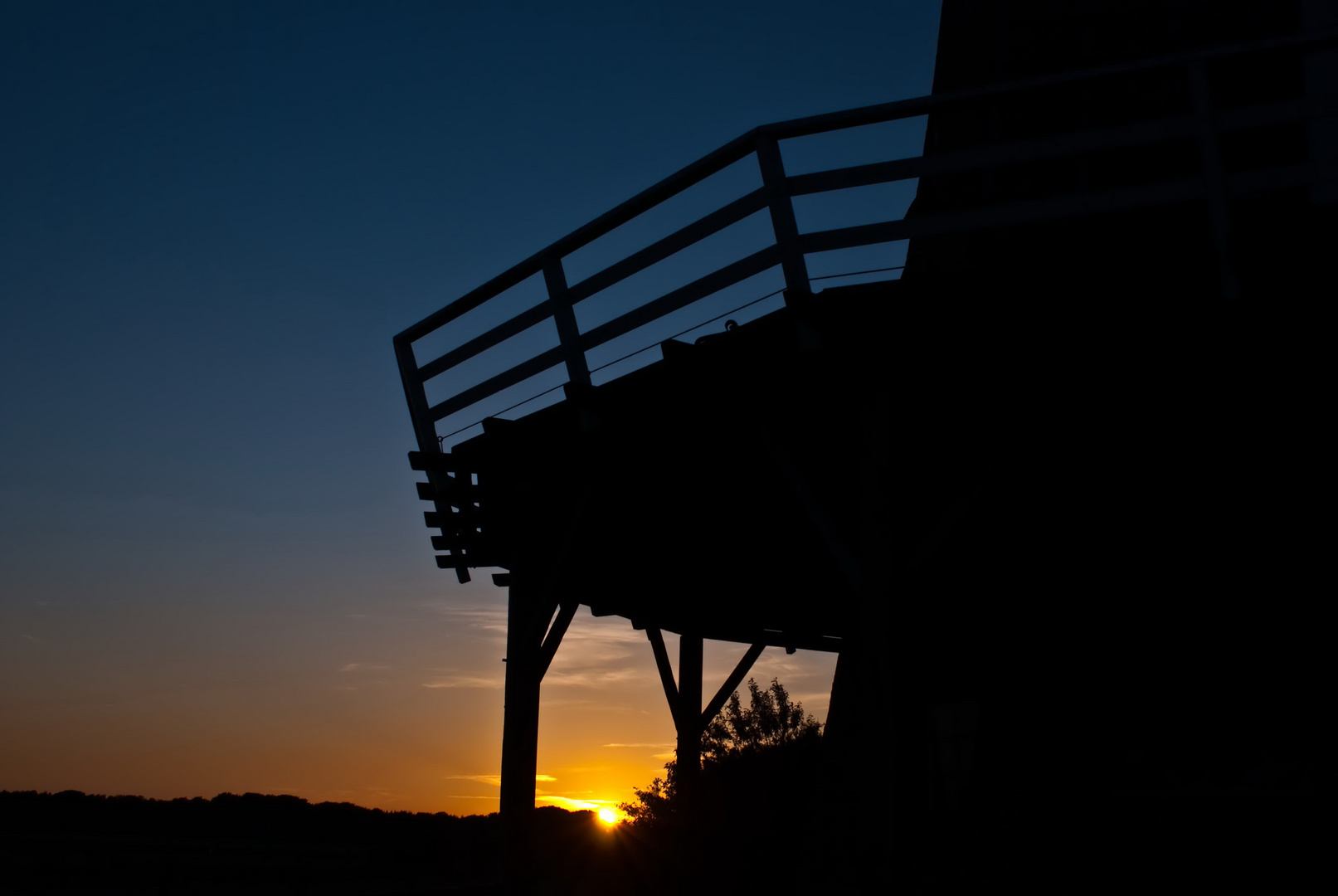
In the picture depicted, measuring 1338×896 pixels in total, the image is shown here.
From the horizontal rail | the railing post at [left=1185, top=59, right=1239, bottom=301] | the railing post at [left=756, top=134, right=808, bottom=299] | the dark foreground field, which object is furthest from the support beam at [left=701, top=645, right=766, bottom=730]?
the railing post at [left=1185, top=59, right=1239, bottom=301]

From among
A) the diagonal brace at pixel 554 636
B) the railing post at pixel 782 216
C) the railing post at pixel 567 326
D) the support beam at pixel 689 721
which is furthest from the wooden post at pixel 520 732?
the support beam at pixel 689 721

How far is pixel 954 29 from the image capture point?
10867mm

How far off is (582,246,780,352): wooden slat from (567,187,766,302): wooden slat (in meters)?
0.25

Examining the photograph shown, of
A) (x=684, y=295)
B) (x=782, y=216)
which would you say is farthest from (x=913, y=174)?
(x=684, y=295)

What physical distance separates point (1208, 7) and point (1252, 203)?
3.99 meters

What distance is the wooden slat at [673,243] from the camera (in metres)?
5.63

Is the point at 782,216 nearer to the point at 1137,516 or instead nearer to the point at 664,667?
→ the point at 1137,516

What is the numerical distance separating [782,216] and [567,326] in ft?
6.77

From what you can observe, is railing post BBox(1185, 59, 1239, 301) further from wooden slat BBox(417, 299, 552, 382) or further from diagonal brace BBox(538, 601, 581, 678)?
diagonal brace BBox(538, 601, 581, 678)

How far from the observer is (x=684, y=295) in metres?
5.96

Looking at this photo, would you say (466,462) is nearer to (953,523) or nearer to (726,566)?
→ (726,566)

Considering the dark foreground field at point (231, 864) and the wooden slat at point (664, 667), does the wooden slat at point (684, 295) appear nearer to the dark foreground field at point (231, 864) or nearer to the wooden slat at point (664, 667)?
the dark foreground field at point (231, 864)

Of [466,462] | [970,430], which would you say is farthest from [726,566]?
[970,430]

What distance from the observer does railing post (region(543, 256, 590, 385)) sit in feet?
22.7
